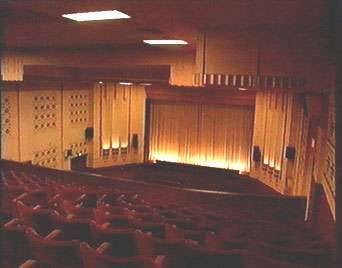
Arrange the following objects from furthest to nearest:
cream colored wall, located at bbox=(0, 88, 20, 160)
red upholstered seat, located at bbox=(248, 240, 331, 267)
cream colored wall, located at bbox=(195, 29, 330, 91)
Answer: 1. cream colored wall, located at bbox=(0, 88, 20, 160)
2. cream colored wall, located at bbox=(195, 29, 330, 91)
3. red upholstered seat, located at bbox=(248, 240, 331, 267)

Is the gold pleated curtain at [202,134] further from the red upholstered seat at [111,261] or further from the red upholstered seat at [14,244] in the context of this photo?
the red upholstered seat at [111,261]

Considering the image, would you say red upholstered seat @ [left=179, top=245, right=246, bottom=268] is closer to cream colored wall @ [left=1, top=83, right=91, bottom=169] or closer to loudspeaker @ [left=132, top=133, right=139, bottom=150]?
cream colored wall @ [left=1, top=83, right=91, bottom=169]

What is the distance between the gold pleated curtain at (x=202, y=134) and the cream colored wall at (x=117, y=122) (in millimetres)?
738

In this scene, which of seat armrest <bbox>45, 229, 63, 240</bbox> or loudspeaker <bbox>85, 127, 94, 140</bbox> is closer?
seat armrest <bbox>45, 229, 63, 240</bbox>

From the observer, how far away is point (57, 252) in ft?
8.69

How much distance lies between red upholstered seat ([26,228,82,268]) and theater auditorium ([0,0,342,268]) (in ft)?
0.03

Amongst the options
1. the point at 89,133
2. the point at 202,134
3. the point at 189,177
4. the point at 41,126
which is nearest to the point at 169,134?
the point at 202,134

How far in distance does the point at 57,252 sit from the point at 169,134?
14.6 metres

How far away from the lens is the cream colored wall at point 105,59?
25.9ft

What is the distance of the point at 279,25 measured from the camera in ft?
11.5

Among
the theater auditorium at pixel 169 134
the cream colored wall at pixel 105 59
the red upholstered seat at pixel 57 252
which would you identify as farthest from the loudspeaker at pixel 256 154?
the red upholstered seat at pixel 57 252

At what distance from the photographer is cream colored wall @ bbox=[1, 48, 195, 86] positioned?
791 cm

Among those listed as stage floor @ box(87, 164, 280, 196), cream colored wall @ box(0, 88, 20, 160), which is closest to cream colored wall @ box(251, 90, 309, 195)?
stage floor @ box(87, 164, 280, 196)

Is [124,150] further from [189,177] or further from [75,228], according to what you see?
[75,228]
